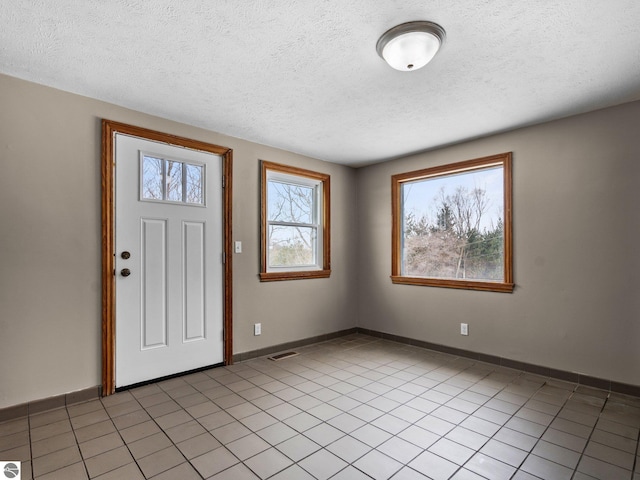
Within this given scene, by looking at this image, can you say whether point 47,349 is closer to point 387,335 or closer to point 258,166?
point 258,166

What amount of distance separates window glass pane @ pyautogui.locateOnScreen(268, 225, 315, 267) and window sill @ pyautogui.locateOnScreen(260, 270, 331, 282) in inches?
6.3

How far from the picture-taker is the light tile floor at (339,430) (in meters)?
1.80

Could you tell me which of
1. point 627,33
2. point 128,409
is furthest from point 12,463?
point 627,33

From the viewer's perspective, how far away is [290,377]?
123 inches

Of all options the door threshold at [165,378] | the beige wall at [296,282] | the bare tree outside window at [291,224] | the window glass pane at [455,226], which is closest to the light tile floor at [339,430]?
the door threshold at [165,378]

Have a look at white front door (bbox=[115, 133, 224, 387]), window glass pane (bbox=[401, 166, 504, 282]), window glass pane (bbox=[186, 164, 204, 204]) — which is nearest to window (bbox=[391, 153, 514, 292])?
window glass pane (bbox=[401, 166, 504, 282])

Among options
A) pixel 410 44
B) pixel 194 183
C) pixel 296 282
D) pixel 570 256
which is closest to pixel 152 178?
pixel 194 183

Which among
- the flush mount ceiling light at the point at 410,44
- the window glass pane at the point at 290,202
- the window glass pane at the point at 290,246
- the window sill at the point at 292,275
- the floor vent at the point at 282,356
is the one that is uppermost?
the flush mount ceiling light at the point at 410,44

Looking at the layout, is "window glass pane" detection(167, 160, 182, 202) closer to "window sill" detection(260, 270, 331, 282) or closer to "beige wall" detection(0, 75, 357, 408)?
"beige wall" detection(0, 75, 357, 408)

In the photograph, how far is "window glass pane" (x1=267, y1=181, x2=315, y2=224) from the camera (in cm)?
403

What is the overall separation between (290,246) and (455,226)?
1928 mm

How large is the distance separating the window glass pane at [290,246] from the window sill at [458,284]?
1.14m

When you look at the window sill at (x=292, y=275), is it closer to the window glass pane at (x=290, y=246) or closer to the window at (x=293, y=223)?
the window at (x=293, y=223)

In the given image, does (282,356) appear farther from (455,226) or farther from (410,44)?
(410,44)
